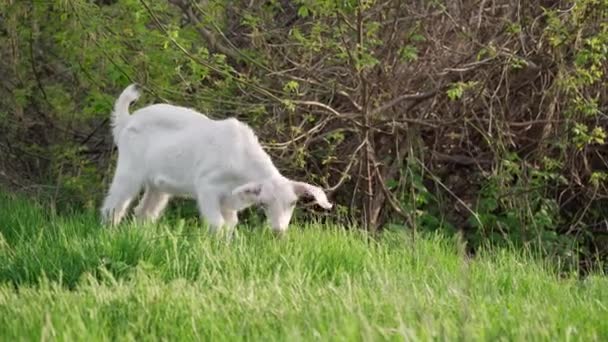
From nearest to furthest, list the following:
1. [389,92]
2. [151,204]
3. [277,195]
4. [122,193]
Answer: [277,195], [122,193], [151,204], [389,92]

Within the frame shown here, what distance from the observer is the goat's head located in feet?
23.2

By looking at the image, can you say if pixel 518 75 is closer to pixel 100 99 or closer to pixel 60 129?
pixel 100 99

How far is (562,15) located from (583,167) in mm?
1801

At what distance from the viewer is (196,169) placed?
7.71 m

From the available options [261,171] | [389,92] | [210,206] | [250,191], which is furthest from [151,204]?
[389,92]

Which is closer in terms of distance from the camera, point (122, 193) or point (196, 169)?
point (196, 169)

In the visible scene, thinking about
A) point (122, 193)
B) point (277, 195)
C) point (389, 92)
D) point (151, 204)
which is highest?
point (389, 92)

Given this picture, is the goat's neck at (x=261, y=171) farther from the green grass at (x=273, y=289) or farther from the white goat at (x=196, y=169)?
the green grass at (x=273, y=289)

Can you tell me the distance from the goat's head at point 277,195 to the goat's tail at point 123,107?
5.54 ft

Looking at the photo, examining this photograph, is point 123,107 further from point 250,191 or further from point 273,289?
point 273,289

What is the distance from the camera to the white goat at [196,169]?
719 cm

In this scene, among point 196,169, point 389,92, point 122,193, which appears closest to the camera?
point 196,169

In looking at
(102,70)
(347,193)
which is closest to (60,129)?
(102,70)

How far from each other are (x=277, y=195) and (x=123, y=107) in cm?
199
